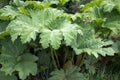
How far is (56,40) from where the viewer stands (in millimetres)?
2729

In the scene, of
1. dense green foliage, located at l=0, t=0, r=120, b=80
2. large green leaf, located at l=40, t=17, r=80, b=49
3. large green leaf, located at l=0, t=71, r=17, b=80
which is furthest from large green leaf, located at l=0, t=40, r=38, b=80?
large green leaf, located at l=40, t=17, r=80, b=49

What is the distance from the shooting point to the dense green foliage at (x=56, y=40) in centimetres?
283

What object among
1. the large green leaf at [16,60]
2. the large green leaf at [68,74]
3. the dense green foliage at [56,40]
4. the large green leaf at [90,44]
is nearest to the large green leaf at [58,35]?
the dense green foliage at [56,40]

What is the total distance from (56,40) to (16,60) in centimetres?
53

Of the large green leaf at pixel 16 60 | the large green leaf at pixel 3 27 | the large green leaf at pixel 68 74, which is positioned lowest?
the large green leaf at pixel 68 74

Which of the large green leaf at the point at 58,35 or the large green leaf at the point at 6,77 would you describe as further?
the large green leaf at the point at 6,77

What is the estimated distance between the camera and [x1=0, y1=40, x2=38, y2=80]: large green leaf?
2875 mm

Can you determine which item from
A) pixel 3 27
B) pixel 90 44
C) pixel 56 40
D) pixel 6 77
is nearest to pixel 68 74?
pixel 90 44

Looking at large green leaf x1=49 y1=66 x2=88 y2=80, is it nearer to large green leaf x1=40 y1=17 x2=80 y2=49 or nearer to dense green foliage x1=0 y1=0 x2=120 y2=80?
dense green foliage x1=0 y1=0 x2=120 y2=80

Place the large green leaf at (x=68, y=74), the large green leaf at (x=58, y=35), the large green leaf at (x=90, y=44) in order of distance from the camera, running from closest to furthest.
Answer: the large green leaf at (x=58, y=35) → the large green leaf at (x=90, y=44) → the large green leaf at (x=68, y=74)

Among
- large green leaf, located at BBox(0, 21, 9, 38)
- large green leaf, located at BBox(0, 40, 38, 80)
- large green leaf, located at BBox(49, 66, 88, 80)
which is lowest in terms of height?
large green leaf, located at BBox(49, 66, 88, 80)

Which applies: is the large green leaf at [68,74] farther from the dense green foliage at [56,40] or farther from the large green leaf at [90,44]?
the large green leaf at [90,44]

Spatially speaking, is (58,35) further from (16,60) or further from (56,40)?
(16,60)

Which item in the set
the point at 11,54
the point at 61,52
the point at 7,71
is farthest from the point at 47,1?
the point at 7,71
